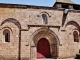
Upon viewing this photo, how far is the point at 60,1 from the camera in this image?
688 inches

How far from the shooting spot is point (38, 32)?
15.2m

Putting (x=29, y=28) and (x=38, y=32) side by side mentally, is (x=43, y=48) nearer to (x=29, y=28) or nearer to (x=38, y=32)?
(x=38, y=32)

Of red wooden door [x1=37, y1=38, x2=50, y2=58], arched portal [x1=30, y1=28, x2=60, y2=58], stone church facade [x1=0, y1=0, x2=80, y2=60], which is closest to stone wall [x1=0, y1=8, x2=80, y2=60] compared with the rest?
stone church facade [x1=0, y1=0, x2=80, y2=60]

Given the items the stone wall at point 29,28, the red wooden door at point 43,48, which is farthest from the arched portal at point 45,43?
the stone wall at point 29,28

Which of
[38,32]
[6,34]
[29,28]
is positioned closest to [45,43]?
[38,32]

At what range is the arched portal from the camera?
15.0m

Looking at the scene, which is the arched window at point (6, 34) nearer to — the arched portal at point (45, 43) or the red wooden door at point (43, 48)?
the arched portal at point (45, 43)

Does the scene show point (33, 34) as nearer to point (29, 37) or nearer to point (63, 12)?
point (29, 37)

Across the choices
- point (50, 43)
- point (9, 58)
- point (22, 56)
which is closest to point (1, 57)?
point (9, 58)

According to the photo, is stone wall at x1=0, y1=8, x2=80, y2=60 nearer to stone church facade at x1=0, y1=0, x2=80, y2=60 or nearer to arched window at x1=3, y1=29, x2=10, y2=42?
stone church facade at x1=0, y1=0, x2=80, y2=60

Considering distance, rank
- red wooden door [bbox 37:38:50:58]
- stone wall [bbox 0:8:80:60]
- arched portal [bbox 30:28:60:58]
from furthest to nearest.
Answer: red wooden door [bbox 37:38:50:58], arched portal [bbox 30:28:60:58], stone wall [bbox 0:8:80:60]

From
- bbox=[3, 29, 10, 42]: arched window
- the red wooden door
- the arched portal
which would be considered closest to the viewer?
bbox=[3, 29, 10, 42]: arched window

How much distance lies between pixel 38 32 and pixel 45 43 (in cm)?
175

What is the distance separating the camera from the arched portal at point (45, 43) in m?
15.0
